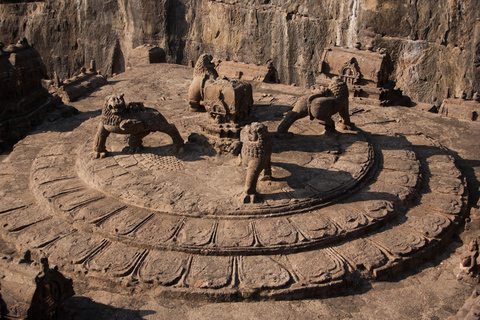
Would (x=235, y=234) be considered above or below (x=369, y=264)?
above

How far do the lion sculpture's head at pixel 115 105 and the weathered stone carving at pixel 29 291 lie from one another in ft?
12.3

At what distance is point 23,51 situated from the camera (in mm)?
12906

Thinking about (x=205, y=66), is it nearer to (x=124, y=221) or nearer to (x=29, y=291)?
(x=124, y=221)

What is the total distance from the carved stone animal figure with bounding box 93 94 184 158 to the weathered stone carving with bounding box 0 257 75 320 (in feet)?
12.2

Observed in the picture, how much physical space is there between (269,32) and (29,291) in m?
18.5

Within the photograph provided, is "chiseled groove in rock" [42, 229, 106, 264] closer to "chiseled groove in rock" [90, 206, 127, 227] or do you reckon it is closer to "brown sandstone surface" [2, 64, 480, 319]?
"brown sandstone surface" [2, 64, 480, 319]

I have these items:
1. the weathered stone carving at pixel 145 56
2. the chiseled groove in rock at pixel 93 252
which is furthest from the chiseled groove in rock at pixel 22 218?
the weathered stone carving at pixel 145 56

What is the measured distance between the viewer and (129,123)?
29.6 ft

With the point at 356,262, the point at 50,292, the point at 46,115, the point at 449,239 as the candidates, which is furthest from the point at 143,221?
the point at 46,115

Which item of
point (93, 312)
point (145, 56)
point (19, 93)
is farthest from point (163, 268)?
point (145, 56)

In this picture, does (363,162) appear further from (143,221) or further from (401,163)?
(143,221)

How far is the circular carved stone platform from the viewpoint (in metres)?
6.90

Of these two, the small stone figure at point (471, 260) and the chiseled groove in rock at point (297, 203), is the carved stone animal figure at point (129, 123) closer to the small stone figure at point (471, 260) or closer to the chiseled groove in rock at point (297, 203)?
the chiseled groove in rock at point (297, 203)

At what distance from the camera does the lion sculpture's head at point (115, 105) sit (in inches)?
350
